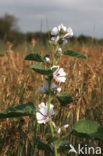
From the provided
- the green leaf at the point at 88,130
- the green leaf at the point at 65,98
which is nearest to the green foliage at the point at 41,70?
the green leaf at the point at 65,98

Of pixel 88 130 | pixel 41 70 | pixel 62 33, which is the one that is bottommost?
pixel 88 130

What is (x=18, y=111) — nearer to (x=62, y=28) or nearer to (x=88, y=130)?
(x=88, y=130)

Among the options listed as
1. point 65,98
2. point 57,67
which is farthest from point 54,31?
point 65,98

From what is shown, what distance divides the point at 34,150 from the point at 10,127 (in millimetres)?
241

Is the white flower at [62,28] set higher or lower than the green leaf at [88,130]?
higher

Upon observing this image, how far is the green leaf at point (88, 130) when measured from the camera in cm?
89

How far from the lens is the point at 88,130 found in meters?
0.91

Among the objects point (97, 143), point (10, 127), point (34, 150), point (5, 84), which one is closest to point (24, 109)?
point (34, 150)

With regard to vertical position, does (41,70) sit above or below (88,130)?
above

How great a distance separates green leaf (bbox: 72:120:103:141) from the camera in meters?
0.89

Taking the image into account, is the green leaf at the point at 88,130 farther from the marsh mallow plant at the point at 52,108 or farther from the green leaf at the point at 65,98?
the green leaf at the point at 65,98

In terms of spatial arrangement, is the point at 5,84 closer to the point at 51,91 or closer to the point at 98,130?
Answer: the point at 51,91

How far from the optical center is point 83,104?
192cm

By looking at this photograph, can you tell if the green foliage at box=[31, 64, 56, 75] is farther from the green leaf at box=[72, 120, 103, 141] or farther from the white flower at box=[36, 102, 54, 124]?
the green leaf at box=[72, 120, 103, 141]
